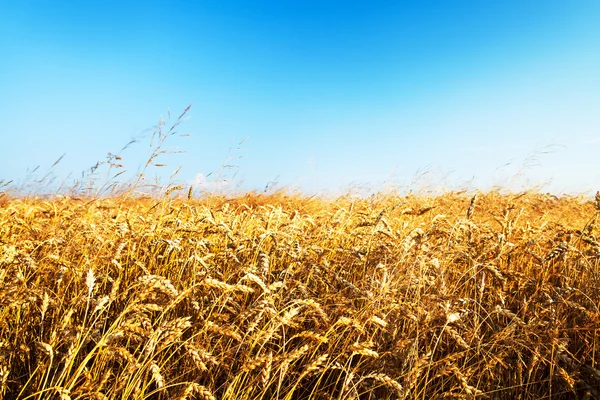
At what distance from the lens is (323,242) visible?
3146 mm

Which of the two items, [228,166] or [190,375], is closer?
[190,375]

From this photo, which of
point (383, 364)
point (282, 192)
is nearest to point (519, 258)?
point (383, 364)

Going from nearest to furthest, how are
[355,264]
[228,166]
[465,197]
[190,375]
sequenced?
1. [190,375]
2. [355,264]
3. [228,166]
4. [465,197]

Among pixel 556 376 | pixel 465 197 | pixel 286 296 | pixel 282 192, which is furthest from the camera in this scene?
pixel 465 197

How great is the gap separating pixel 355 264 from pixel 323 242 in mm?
454

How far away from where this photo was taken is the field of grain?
147cm

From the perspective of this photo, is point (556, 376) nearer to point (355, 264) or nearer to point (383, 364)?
point (383, 364)

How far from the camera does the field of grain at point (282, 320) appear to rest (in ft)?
4.83

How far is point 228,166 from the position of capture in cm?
388

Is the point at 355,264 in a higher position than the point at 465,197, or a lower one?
higher

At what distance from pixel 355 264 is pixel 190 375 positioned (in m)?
1.41

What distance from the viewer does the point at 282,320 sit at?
4.74 ft

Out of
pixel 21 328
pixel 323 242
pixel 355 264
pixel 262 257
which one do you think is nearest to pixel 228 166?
pixel 323 242

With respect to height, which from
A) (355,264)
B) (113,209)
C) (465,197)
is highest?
(113,209)
